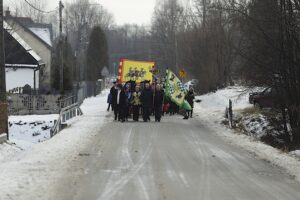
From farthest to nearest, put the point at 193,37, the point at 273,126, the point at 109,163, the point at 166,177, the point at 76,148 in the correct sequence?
the point at 193,37
the point at 273,126
the point at 76,148
the point at 109,163
the point at 166,177

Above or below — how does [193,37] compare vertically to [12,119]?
above

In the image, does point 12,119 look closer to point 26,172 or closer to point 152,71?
point 152,71

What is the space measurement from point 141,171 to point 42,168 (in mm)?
2196

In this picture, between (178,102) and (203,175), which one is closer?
(203,175)

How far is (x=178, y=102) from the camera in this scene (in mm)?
29562

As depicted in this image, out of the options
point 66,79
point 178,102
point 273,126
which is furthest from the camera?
point 66,79

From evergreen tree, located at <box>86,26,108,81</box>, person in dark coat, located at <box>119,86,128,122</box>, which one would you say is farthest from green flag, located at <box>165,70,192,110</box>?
evergreen tree, located at <box>86,26,108,81</box>

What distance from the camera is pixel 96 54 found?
3634 inches

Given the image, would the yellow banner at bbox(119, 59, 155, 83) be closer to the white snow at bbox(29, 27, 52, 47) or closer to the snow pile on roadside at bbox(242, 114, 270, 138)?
the snow pile on roadside at bbox(242, 114, 270, 138)

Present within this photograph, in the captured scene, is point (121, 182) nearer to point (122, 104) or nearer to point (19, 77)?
point (122, 104)

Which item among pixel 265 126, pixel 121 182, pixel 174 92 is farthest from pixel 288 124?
pixel 121 182

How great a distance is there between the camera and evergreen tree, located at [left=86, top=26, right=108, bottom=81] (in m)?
92.2

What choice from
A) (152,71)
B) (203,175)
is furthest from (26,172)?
(152,71)

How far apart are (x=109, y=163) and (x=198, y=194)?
3939mm
